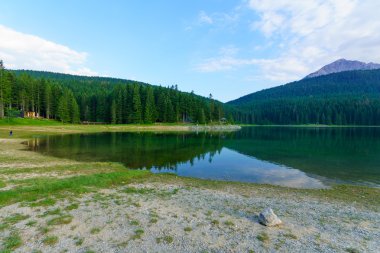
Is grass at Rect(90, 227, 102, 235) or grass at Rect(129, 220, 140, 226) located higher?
grass at Rect(90, 227, 102, 235)

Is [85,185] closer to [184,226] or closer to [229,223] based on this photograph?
[184,226]

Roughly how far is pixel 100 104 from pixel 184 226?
12546 cm

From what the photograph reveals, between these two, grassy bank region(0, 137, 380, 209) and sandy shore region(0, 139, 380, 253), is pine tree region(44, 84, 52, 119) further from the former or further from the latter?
sandy shore region(0, 139, 380, 253)

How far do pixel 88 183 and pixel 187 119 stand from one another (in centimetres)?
11963

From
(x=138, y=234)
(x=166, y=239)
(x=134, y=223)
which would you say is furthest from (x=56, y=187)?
(x=166, y=239)

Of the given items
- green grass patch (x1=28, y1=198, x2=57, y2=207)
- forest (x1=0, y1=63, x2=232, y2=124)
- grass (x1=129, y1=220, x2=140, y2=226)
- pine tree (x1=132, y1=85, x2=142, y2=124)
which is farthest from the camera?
pine tree (x1=132, y1=85, x2=142, y2=124)

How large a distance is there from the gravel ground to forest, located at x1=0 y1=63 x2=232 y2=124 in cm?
9174

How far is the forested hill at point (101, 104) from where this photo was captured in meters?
97.0

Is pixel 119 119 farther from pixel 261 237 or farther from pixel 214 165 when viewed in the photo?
pixel 261 237

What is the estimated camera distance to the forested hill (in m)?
97.0

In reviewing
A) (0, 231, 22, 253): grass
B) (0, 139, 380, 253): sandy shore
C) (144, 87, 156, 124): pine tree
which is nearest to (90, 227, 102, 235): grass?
(0, 139, 380, 253): sandy shore

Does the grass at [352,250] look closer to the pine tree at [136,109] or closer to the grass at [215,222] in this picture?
the grass at [215,222]

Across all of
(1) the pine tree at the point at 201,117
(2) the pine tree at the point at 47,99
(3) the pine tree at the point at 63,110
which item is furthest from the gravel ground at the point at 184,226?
(1) the pine tree at the point at 201,117

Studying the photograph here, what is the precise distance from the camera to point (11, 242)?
874cm
